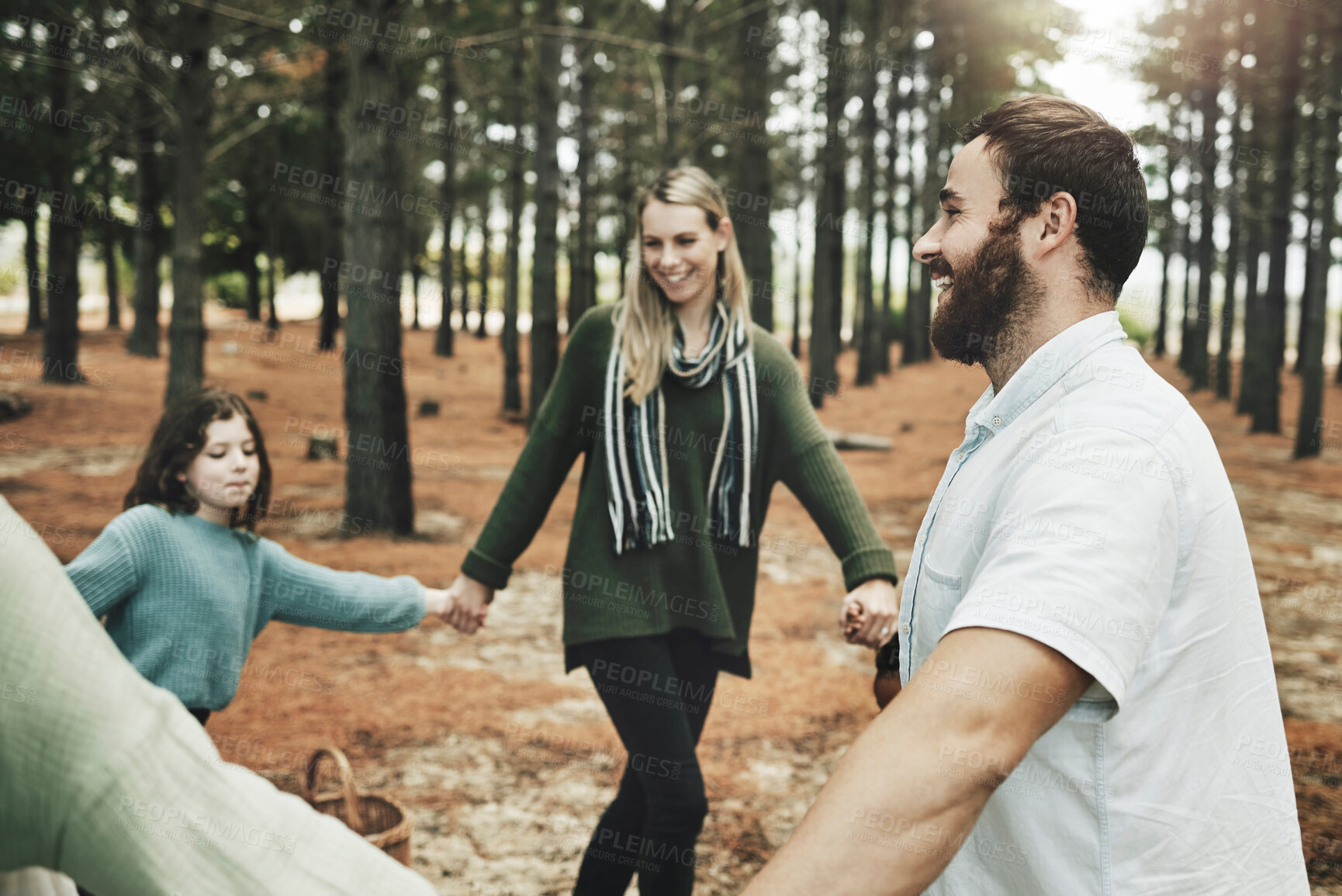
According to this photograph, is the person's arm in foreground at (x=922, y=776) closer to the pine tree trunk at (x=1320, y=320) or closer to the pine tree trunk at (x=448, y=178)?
the pine tree trunk at (x=448, y=178)

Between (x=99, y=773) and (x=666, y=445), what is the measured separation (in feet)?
7.92

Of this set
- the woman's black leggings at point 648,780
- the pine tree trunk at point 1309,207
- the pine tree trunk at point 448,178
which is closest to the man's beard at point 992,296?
the woman's black leggings at point 648,780

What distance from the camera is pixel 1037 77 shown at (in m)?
27.0

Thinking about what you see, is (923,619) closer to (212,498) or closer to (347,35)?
(212,498)

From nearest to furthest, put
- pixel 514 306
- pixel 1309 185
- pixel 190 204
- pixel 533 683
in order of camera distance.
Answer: pixel 533 683
pixel 190 204
pixel 514 306
pixel 1309 185

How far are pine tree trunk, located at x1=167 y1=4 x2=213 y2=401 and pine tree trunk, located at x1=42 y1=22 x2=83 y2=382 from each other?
5.96 m

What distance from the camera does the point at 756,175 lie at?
623 inches

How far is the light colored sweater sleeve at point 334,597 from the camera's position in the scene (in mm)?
3000

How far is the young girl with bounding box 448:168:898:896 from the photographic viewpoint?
2807 millimetres

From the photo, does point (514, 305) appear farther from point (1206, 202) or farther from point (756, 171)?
point (1206, 202)

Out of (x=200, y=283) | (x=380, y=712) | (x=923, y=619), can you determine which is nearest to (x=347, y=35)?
(x=200, y=283)

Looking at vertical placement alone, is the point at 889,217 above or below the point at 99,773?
above

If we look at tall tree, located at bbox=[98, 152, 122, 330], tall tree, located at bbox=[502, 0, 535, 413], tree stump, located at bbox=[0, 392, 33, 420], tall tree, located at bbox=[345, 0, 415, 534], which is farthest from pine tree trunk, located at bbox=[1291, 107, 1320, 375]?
tall tree, located at bbox=[98, 152, 122, 330]

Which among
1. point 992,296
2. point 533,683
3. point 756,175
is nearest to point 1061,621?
point 992,296
